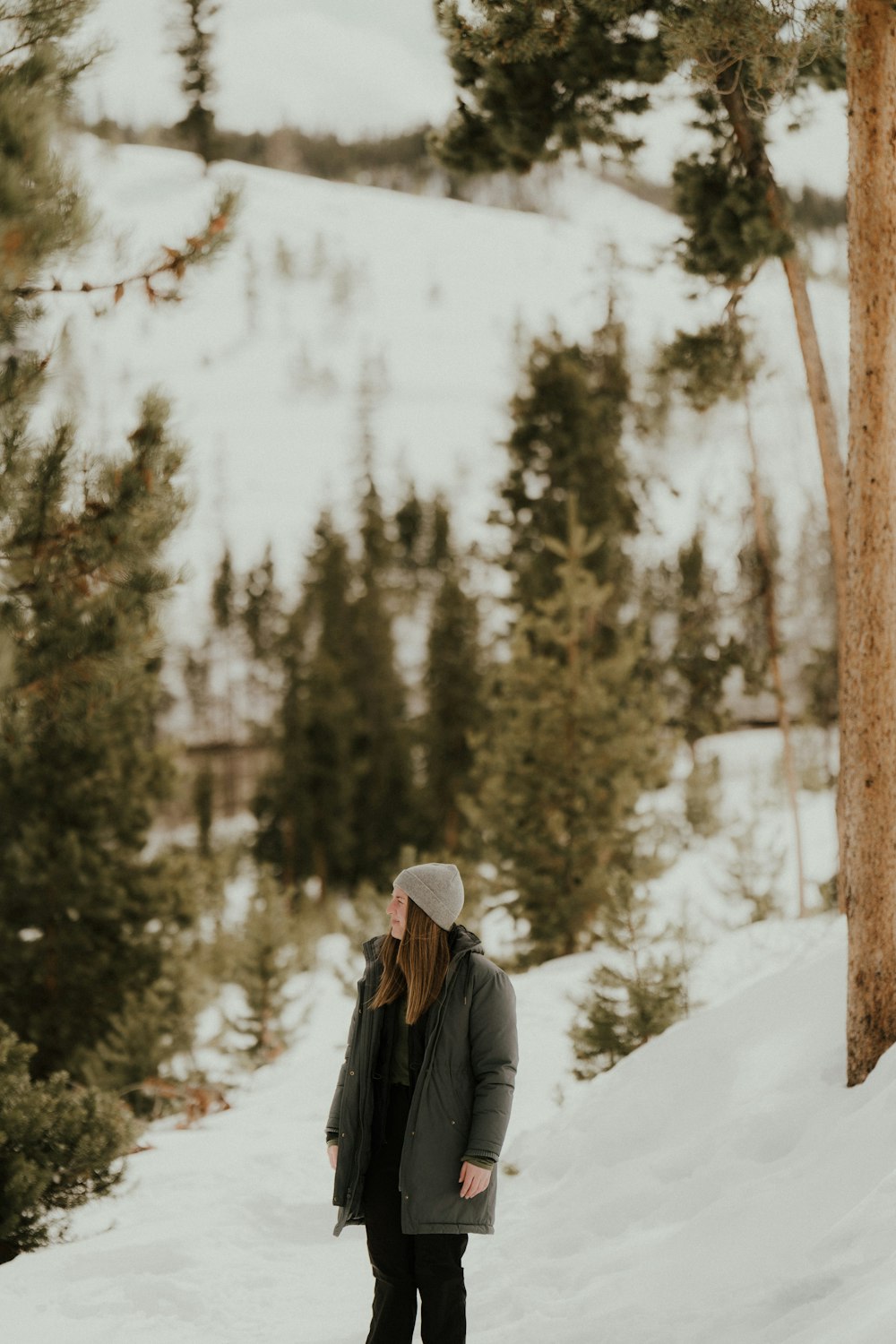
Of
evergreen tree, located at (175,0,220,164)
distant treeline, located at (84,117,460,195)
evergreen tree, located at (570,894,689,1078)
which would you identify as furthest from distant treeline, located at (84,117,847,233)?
evergreen tree, located at (570,894,689,1078)

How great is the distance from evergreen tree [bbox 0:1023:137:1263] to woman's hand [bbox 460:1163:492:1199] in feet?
10.2

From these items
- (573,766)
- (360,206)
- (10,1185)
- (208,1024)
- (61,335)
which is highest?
(360,206)

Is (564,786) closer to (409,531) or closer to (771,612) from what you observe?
(771,612)

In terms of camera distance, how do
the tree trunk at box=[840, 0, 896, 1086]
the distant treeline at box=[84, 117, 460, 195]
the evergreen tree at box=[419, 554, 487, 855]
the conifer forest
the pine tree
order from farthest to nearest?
1. the distant treeline at box=[84, 117, 460, 195]
2. the evergreen tree at box=[419, 554, 487, 855]
3. the pine tree
4. the tree trunk at box=[840, 0, 896, 1086]
5. the conifer forest

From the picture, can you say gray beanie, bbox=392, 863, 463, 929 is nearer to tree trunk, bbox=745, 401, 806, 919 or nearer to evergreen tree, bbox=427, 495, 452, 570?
tree trunk, bbox=745, 401, 806, 919

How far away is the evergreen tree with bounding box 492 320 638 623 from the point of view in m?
22.8

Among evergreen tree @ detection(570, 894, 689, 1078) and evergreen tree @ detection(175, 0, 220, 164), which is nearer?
evergreen tree @ detection(570, 894, 689, 1078)

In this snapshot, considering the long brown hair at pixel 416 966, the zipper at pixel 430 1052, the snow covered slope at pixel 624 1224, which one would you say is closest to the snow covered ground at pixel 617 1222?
the snow covered slope at pixel 624 1224

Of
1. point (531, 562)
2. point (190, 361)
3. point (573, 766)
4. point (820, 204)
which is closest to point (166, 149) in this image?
point (190, 361)

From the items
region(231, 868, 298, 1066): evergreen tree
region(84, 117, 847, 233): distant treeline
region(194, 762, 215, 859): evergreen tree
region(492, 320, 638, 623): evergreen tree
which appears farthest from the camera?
region(84, 117, 847, 233): distant treeline

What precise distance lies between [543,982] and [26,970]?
24.1 ft

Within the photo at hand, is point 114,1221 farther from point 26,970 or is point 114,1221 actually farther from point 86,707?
point 26,970

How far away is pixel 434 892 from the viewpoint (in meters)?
3.82

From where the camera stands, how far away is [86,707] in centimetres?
757
